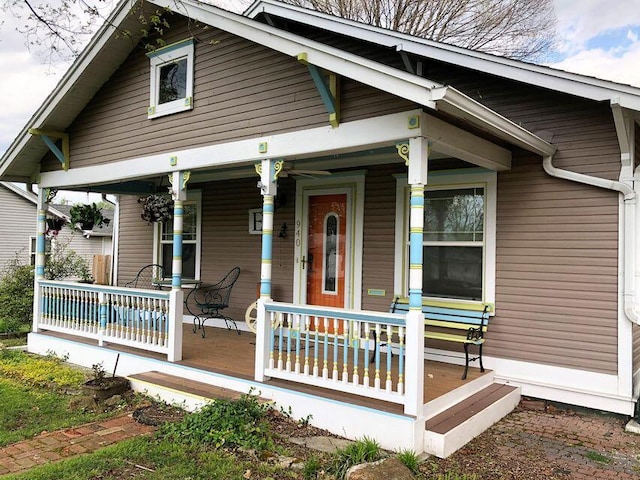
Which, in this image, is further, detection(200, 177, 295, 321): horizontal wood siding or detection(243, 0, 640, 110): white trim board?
detection(200, 177, 295, 321): horizontal wood siding

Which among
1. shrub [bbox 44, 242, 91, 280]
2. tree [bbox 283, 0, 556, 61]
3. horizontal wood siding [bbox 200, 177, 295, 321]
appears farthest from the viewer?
tree [bbox 283, 0, 556, 61]

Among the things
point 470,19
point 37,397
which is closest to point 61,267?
point 37,397

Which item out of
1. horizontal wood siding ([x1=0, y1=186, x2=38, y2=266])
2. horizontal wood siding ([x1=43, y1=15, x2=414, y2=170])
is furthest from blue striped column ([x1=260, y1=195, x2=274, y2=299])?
horizontal wood siding ([x1=0, y1=186, x2=38, y2=266])

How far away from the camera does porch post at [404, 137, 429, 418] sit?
156 inches

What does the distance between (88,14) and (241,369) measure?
12.0ft

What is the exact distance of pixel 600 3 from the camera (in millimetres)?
15656

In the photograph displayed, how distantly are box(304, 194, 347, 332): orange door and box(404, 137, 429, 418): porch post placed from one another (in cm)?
277

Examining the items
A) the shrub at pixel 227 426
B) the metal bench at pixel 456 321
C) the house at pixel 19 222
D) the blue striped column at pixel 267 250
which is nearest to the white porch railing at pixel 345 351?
the blue striped column at pixel 267 250

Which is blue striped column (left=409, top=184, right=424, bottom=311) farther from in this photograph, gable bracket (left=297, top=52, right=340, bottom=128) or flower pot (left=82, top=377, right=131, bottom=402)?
flower pot (left=82, top=377, right=131, bottom=402)

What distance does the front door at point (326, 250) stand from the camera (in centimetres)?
687

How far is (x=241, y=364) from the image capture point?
567 centimetres

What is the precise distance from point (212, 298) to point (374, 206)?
331 cm

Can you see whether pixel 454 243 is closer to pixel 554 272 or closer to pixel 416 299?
pixel 554 272

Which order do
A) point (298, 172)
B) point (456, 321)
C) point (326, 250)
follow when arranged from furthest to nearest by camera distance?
point (326, 250) → point (298, 172) → point (456, 321)
